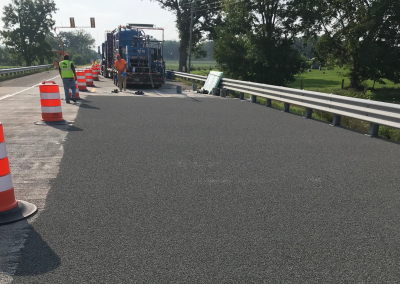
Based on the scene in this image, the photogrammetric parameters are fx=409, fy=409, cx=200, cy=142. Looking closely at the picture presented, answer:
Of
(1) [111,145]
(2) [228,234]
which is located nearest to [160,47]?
(1) [111,145]

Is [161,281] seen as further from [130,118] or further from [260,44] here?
[260,44]

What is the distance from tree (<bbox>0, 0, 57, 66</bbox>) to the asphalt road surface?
9504cm

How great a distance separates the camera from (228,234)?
4.02 metres

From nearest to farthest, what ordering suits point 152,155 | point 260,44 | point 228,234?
point 228,234
point 152,155
point 260,44

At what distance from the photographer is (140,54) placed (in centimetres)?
2491

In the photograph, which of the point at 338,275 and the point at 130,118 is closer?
the point at 338,275

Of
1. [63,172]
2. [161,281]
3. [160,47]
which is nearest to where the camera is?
[161,281]

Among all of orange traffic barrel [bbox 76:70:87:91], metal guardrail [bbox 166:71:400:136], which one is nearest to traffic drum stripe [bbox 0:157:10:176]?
metal guardrail [bbox 166:71:400:136]

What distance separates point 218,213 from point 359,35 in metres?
36.8

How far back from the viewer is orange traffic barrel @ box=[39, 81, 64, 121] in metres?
10.3

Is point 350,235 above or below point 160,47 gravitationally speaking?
below

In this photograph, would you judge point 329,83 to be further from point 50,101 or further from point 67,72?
point 50,101

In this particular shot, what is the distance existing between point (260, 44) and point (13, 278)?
41.3m

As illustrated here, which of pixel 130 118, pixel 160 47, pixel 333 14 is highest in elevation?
pixel 333 14
